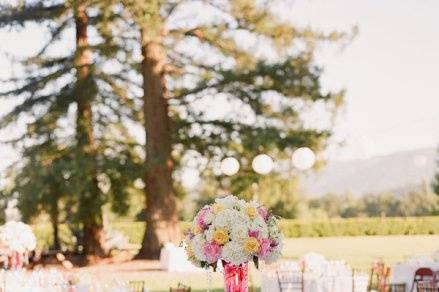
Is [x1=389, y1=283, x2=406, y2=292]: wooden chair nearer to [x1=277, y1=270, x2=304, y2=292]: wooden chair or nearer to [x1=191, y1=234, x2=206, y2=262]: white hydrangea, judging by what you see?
[x1=277, y1=270, x2=304, y2=292]: wooden chair

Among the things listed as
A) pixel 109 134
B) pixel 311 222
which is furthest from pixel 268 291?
pixel 311 222

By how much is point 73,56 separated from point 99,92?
4.78 feet

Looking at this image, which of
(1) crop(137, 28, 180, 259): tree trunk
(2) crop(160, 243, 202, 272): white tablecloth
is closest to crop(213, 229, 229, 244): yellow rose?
(2) crop(160, 243, 202, 272): white tablecloth

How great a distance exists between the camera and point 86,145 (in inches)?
894

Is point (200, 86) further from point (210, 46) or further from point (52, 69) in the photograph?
point (52, 69)

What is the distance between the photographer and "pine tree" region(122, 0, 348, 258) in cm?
2167

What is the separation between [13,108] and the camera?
75.9 feet

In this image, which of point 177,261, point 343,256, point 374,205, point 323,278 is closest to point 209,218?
point 323,278

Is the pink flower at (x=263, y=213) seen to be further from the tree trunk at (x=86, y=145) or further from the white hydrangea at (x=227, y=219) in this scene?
the tree trunk at (x=86, y=145)

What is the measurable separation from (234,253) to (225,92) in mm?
17396

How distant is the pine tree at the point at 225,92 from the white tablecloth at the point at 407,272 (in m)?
8.96

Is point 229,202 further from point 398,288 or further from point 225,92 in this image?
point 225,92

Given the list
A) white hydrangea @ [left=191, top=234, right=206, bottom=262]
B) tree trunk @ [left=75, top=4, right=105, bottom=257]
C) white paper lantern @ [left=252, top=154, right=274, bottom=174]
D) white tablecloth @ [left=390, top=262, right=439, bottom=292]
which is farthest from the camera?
tree trunk @ [left=75, top=4, right=105, bottom=257]

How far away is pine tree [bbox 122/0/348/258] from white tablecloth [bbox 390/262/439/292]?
29.4 feet
